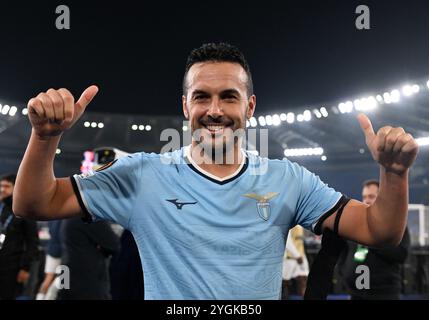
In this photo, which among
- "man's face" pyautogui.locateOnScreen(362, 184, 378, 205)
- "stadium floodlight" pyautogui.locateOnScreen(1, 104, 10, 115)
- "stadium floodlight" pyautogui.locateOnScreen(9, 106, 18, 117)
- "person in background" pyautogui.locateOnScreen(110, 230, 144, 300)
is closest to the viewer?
"person in background" pyautogui.locateOnScreen(110, 230, 144, 300)

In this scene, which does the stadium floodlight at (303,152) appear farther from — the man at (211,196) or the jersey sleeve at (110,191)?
the jersey sleeve at (110,191)

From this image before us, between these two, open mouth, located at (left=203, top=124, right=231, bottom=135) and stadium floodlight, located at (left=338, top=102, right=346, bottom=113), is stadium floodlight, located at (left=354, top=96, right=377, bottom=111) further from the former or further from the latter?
open mouth, located at (left=203, top=124, right=231, bottom=135)

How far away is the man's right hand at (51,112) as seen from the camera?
1202mm

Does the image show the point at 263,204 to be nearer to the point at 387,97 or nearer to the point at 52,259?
the point at 52,259

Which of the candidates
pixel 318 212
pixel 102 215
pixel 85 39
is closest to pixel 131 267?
pixel 102 215

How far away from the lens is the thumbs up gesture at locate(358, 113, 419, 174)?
4.14 feet

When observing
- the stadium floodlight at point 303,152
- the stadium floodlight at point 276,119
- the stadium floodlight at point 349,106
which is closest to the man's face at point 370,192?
the stadium floodlight at point 349,106

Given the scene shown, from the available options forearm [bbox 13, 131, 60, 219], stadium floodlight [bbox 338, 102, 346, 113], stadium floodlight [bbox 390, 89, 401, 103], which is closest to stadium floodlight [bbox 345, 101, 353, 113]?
stadium floodlight [bbox 338, 102, 346, 113]

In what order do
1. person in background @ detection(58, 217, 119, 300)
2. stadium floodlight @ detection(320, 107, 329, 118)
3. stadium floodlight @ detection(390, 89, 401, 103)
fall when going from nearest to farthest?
person in background @ detection(58, 217, 119, 300) → stadium floodlight @ detection(390, 89, 401, 103) → stadium floodlight @ detection(320, 107, 329, 118)

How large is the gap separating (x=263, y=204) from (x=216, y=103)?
36 centimetres

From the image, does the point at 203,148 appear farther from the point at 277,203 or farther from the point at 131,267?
the point at 131,267

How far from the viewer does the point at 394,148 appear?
4.17 ft

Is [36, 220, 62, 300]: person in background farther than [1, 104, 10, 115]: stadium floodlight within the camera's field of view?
No

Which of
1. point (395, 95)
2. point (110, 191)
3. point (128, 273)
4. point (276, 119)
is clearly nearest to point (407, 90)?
point (395, 95)
